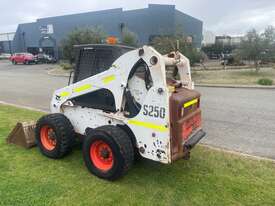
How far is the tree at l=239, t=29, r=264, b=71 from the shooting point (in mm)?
21266

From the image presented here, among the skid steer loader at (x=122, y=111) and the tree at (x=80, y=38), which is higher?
the tree at (x=80, y=38)

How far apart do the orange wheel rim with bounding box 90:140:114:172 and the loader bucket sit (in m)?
1.76

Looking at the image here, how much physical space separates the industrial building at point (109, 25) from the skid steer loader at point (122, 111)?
23628 mm

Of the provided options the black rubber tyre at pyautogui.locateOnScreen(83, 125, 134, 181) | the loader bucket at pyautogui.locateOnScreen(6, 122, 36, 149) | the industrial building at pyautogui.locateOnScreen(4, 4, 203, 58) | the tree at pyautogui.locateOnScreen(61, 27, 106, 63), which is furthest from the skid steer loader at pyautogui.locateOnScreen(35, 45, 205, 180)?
the industrial building at pyautogui.locateOnScreen(4, 4, 203, 58)

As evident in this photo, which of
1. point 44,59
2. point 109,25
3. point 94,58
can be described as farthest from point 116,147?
point 44,59

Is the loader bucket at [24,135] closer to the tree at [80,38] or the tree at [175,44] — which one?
the tree at [175,44]

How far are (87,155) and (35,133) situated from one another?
138cm

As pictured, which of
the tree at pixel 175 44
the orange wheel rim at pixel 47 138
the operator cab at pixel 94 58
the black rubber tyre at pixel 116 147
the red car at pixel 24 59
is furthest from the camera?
the red car at pixel 24 59

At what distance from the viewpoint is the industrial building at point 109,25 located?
3391 cm

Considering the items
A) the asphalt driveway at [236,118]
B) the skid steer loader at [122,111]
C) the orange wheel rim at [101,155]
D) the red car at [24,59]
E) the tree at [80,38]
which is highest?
the tree at [80,38]

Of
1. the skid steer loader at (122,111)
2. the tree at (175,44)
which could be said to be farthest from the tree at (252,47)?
the skid steer loader at (122,111)

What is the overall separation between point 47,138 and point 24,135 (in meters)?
0.62

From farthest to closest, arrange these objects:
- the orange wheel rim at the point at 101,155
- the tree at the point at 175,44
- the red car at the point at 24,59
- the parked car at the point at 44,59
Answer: the parked car at the point at 44,59 < the red car at the point at 24,59 < the tree at the point at 175,44 < the orange wheel rim at the point at 101,155

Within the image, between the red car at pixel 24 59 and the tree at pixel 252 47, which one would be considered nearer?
the tree at pixel 252 47
